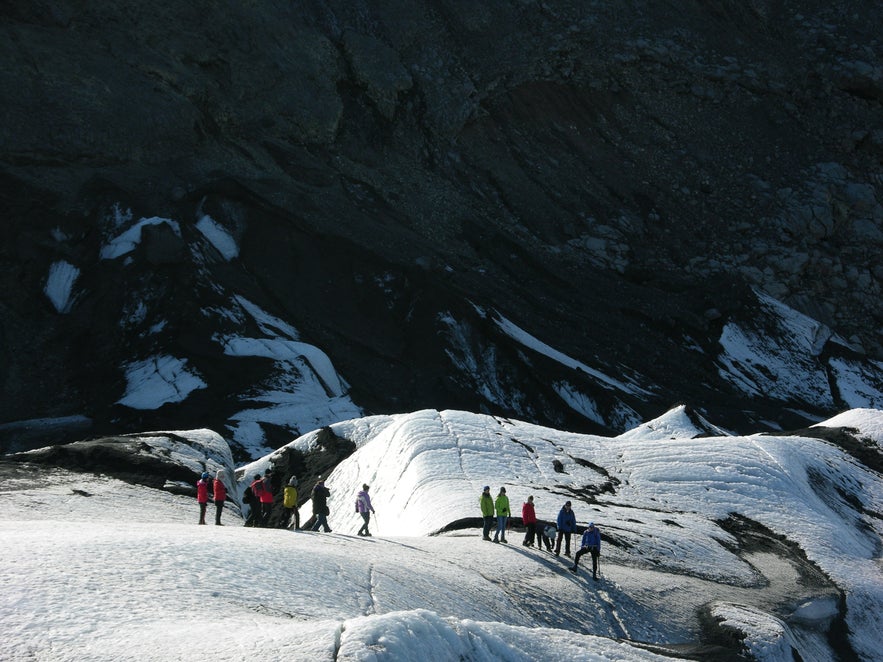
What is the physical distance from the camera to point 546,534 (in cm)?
2595

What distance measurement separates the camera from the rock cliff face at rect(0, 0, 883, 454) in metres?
58.8

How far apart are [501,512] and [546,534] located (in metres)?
1.36

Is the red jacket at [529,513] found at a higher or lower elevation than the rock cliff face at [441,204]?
lower

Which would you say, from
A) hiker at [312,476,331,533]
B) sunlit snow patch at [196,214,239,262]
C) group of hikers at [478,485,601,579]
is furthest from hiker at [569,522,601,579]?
sunlit snow patch at [196,214,239,262]

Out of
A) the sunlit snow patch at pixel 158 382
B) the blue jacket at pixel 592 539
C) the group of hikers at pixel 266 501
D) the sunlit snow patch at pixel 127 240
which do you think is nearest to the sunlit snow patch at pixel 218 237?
the sunlit snow patch at pixel 127 240

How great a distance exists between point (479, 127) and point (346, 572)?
74.3 m

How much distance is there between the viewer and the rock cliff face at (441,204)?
58.8m

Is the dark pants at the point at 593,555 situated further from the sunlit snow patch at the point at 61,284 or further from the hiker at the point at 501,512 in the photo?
the sunlit snow patch at the point at 61,284

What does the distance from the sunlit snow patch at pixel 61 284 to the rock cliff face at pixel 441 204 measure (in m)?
0.20

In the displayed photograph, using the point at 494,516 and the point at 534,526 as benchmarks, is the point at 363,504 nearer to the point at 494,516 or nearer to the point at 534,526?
the point at 494,516

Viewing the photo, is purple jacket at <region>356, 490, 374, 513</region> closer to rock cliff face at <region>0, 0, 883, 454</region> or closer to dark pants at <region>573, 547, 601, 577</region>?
dark pants at <region>573, 547, 601, 577</region>

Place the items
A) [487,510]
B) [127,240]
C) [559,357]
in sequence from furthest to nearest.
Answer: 1. [559,357]
2. [127,240]
3. [487,510]

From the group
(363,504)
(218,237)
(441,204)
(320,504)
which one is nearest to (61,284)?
(218,237)

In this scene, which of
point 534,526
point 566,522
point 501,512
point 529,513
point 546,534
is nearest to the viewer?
point 566,522
